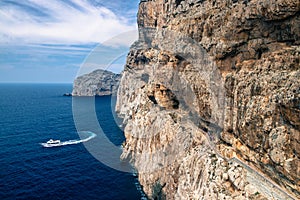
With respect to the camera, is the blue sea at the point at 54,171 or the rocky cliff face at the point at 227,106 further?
the blue sea at the point at 54,171

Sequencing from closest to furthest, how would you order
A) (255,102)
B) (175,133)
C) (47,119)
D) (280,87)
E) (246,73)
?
(280,87) < (255,102) < (246,73) < (175,133) < (47,119)

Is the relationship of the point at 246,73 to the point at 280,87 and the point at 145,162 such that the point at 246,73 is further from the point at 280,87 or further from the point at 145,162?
the point at 145,162

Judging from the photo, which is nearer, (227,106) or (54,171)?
(227,106)

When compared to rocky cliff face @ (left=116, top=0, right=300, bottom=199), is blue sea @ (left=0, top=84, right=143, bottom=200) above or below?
below

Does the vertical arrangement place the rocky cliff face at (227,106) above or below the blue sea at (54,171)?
above

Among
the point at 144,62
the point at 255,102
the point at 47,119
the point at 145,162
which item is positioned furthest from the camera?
the point at 47,119

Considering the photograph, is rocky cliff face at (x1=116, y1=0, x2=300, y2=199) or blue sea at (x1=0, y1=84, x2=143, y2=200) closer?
rocky cliff face at (x1=116, y1=0, x2=300, y2=199)

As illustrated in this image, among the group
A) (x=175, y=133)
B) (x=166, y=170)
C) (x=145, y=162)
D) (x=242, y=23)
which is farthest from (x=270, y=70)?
(x=145, y=162)

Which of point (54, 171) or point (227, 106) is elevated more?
point (227, 106)
